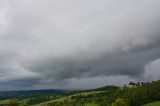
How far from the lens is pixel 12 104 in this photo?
167m
